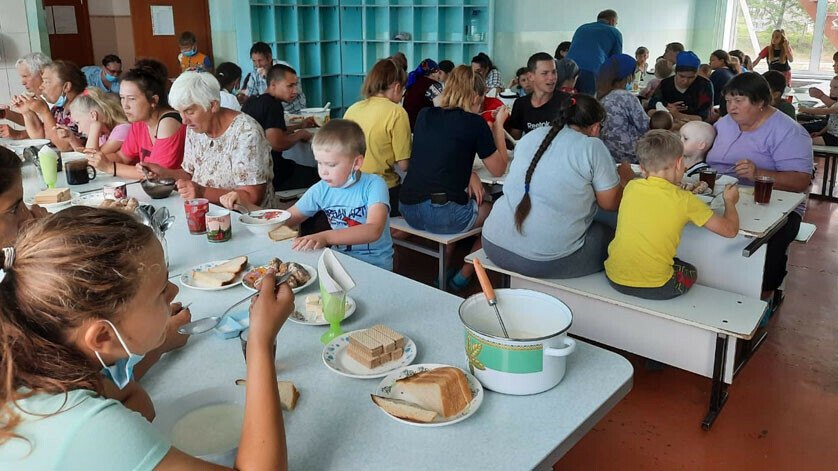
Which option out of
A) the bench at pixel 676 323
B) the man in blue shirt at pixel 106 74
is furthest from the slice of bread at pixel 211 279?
the man in blue shirt at pixel 106 74

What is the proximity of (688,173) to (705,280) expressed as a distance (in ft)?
1.93

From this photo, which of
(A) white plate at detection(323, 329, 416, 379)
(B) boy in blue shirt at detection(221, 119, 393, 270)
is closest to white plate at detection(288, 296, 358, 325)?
(A) white plate at detection(323, 329, 416, 379)

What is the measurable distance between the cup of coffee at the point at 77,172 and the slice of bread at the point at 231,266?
1542 millimetres

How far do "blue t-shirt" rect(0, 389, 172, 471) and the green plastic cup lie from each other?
95.9 inches

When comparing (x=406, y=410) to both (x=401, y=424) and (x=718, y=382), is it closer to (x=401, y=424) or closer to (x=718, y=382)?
(x=401, y=424)

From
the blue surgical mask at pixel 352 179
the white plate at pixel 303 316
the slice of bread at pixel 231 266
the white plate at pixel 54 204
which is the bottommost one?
the white plate at pixel 303 316

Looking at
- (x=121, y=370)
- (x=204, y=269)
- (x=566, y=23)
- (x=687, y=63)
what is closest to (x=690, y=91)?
(x=687, y=63)

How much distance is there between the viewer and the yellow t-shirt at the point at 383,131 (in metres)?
3.77

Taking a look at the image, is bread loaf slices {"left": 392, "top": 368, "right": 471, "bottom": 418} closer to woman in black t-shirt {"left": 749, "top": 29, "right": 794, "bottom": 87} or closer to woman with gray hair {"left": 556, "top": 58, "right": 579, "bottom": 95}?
woman with gray hair {"left": 556, "top": 58, "right": 579, "bottom": 95}

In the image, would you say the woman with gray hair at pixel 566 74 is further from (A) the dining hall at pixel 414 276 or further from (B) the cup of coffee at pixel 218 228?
(B) the cup of coffee at pixel 218 228

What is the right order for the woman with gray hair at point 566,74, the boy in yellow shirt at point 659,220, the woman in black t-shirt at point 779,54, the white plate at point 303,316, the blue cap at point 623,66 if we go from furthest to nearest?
the woman in black t-shirt at point 779,54 → the woman with gray hair at point 566,74 → the blue cap at point 623,66 → the boy in yellow shirt at point 659,220 → the white plate at point 303,316

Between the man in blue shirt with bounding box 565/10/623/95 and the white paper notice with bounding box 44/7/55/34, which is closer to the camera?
the man in blue shirt with bounding box 565/10/623/95

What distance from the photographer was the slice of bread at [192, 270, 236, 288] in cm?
185

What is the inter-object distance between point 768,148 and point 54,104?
14.2 ft
